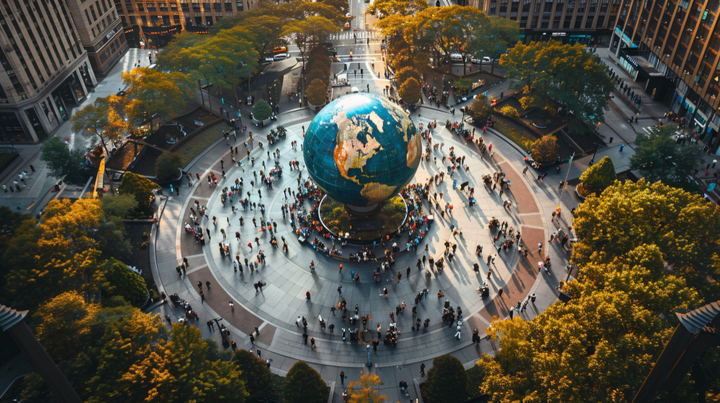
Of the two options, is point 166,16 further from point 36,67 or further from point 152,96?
point 152,96

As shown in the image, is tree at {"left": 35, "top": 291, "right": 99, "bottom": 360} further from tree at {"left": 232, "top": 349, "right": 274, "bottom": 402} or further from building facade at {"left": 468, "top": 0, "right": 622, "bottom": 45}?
building facade at {"left": 468, "top": 0, "right": 622, "bottom": 45}

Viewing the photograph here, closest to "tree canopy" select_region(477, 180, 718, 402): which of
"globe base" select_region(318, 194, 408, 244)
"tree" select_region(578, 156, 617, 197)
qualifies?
"tree" select_region(578, 156, 617, 197)

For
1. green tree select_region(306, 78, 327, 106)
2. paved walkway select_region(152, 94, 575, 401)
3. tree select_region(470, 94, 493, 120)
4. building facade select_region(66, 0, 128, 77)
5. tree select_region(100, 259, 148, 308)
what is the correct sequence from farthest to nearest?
building facade select_region(66, 0, 128, 77) → green tree select_region(306, 78, 327, 106) → tree select_region(470, 94, 493, 120) → tree select_region(100, 259, 148, 308) → paved walkway select_region(152, 94, 575, 401)

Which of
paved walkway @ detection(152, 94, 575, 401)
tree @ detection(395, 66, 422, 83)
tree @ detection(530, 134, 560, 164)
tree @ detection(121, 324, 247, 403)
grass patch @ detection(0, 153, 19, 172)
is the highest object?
tree @ detection(121, 324, 247, 403)

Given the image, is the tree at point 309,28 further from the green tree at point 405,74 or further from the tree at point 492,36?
the tree at point 492,36

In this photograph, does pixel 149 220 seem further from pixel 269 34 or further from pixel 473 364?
pixel 269 34

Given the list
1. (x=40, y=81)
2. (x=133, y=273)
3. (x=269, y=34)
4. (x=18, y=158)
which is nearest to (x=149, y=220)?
(x=133, y=273)

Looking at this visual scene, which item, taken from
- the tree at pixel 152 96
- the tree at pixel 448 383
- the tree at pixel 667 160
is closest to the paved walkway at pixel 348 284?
the tree at pixel 448 383
